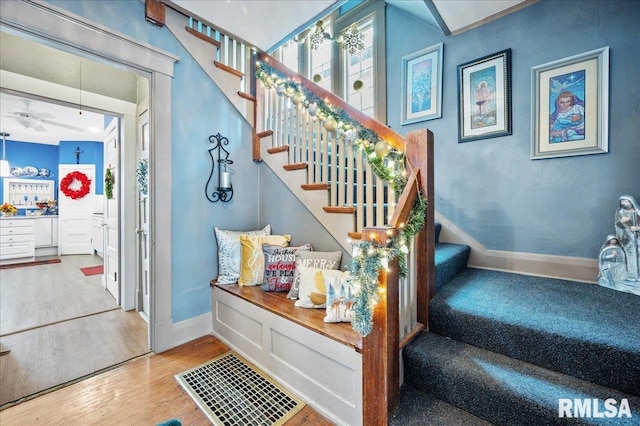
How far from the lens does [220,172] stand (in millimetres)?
2555

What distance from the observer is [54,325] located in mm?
2629

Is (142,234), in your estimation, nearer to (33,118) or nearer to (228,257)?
(228,257)

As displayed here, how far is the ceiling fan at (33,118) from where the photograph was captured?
441 cm

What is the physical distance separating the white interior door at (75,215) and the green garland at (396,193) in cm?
665

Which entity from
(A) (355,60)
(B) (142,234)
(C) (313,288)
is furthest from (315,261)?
(A) (355,60)

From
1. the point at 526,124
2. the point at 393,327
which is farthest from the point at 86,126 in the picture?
the point at 526,124

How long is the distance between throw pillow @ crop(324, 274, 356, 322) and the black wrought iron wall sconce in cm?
142

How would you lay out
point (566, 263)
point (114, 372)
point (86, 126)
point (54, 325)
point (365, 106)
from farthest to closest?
1. point (86, 126)
2. point (365, 106)
3. point (54, 325)
4. point (566, 263)
5. point (114, 372)

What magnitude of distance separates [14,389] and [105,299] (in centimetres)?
183

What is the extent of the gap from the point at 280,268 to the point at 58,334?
223 cm

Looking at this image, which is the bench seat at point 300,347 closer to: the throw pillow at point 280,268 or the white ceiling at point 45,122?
the throw pillow at point 280,268

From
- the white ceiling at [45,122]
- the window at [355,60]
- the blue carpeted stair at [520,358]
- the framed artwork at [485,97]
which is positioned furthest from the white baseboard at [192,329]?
the white ceiling at [45,122]

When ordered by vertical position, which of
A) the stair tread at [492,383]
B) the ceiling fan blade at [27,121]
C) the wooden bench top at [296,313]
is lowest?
the stair tread at [492,383]

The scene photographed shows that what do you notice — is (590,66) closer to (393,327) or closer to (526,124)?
(526,124)
